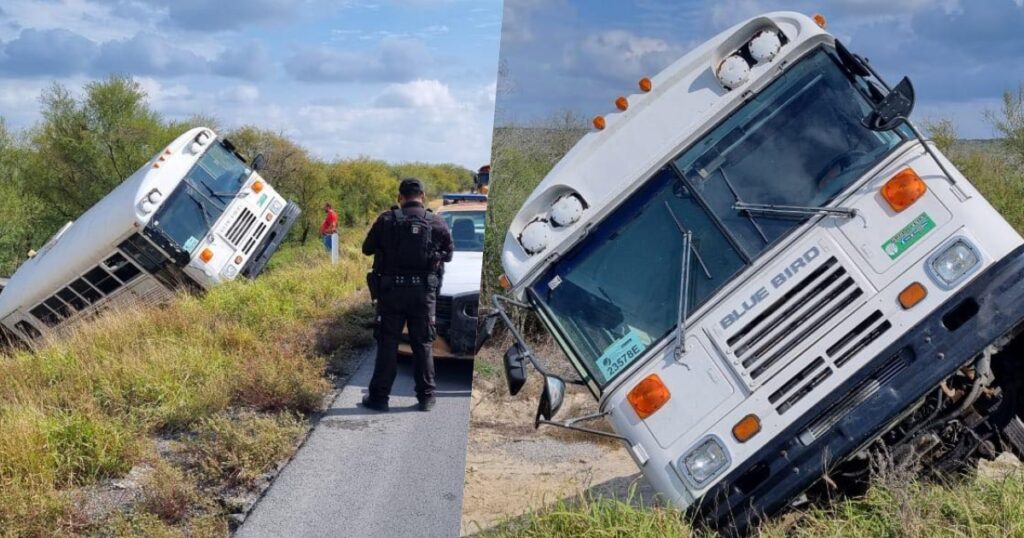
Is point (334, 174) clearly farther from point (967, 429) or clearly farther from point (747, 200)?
point (967, 429)

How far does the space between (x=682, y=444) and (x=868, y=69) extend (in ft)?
5.52

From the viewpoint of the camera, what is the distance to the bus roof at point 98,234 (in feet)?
35.0

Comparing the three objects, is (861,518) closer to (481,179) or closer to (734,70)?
(734,70)

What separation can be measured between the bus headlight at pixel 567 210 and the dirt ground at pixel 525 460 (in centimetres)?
63

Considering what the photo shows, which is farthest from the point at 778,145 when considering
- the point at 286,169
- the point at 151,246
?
the point at 151,246

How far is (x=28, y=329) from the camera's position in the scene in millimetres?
11125

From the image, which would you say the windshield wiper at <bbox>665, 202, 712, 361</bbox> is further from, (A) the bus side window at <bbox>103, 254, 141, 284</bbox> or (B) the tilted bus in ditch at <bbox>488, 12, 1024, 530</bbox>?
(A) the bus side window at <bbox>103, 254, 141, 284</bbox>

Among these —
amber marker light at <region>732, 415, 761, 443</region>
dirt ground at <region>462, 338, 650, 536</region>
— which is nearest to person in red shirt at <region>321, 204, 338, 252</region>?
dirt ground at <region>462, 338, 650, 536</region>

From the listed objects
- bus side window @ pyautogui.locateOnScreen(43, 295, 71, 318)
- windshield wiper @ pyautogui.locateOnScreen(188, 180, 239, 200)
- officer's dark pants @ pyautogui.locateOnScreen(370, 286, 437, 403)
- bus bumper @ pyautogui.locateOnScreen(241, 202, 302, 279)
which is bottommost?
officer's dark pants @ pyautogui.locateOnScreen(370, 286, 437, 403)

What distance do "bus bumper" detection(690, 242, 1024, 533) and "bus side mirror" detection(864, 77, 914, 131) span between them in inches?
26.5

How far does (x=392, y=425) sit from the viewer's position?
3.27 meters

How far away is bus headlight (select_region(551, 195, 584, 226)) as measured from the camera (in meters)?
4.11

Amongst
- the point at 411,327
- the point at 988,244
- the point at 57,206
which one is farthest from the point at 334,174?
the point at 57,206

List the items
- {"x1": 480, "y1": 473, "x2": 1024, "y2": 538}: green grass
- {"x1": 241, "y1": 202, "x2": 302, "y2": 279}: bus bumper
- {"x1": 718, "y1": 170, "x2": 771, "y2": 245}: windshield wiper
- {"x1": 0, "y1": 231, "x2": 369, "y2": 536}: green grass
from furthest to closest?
{"x1": 241, "y1": 202, "x2": 302, "y2": 279}: bus bumper < {"x1": 0, "y1": 231, "x2": 369, "y2": 536}: green grass < {"x1": 718, "y1": 170, "x2": 771, "y2": 245}: windshield wiper < {"x1": 480, "y1": 473, "x2": 1024, "y2": 538}: green grass
